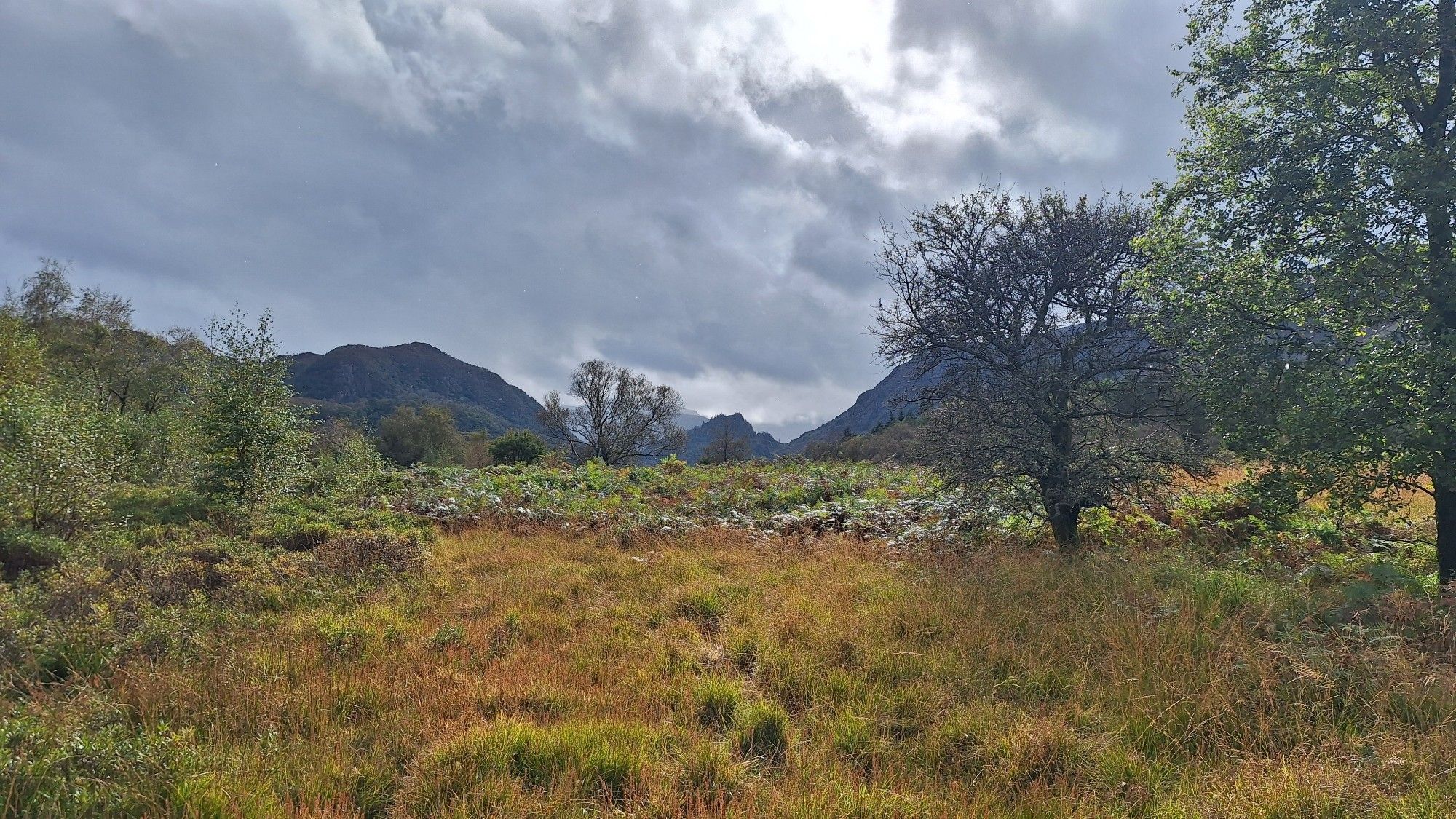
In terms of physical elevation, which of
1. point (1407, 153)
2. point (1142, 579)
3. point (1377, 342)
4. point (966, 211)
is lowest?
point (1142, 579)

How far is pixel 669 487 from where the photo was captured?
20906 millimetres

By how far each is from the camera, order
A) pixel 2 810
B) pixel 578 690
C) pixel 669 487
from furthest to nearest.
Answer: pixel 669 487 → pixel 578 690 → pixel 2 810

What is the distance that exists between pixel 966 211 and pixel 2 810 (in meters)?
12.4

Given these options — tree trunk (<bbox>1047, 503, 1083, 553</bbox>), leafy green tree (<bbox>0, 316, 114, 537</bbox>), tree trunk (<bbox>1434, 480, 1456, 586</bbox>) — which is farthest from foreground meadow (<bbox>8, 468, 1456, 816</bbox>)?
leafy green tree (<bbox>0, 316, 114, 537</bbox>)

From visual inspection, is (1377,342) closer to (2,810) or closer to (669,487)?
(2,810)

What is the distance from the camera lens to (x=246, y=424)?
13.7 meters

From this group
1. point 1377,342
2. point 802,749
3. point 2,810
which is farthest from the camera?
point 1377,342

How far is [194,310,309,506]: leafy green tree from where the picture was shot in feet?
44.2

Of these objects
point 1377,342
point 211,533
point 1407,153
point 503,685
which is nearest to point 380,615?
point 503,685

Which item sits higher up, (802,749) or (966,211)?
(966,211)

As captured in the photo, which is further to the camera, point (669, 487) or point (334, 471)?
point (669, 487)

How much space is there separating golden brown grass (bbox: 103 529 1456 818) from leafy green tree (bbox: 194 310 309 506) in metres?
9.30

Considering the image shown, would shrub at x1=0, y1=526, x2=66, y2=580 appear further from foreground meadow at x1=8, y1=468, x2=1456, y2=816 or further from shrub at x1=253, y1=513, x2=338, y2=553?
foreground meadow at x1=8, y1=468, x2=1456, y2=816

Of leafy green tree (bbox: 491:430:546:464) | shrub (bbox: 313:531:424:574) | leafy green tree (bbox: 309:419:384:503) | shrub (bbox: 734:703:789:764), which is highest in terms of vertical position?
leafy green tree (bbox: 491:430:546:464)
